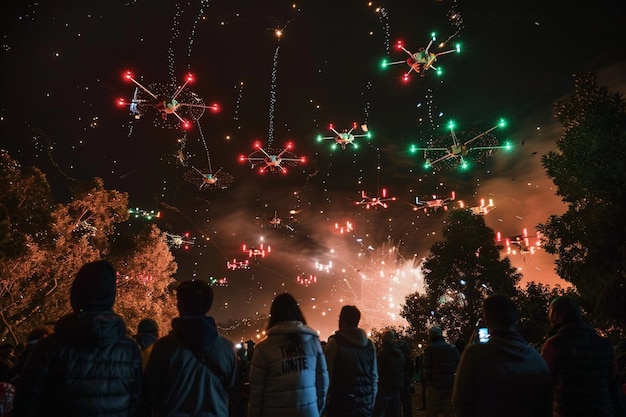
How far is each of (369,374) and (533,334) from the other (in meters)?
15.0

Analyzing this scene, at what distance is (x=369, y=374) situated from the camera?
454 centimetres

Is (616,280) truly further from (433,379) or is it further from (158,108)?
(158,108)

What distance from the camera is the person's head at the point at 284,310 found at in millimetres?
3637

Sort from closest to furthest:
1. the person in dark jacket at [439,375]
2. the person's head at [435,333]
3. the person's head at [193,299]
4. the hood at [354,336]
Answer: the person's head at [193,299] → the hood at [354,336] → the person in dark jacket at [439,375] → the person's head at [435,333]

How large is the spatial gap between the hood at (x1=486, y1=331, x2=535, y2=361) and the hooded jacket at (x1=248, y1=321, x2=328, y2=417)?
151cm

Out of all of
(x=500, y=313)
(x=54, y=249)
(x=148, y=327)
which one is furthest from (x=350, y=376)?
(x=54, y=249)

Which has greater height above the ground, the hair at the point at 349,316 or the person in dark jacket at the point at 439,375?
the hair at the point at 349,316

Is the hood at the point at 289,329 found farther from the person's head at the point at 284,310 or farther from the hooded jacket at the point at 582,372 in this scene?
the hooded jacket at the point at 582,372

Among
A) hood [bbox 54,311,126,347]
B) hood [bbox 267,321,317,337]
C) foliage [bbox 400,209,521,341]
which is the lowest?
hood [bbox 54,311,126,347]

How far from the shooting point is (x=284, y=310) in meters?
3.65

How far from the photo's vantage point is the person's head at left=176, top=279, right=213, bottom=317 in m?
2.98

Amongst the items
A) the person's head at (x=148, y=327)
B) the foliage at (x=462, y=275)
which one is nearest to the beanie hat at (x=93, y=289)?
the person's head at (x=148, y=327)

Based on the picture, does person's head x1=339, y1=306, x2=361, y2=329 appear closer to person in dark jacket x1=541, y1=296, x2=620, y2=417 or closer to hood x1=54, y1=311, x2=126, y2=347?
person in dark jacket x1=541, y1=296, x2=620, y2=417

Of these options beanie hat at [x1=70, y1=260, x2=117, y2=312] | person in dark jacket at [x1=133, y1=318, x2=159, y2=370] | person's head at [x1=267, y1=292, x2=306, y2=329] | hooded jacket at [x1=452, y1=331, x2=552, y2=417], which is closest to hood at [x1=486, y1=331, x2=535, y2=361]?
hooded jacket at [x1=452, y1=331, x2=552, y2=417]
